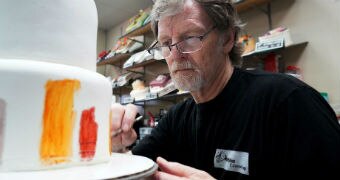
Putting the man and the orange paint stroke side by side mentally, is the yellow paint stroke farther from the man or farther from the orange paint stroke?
the man

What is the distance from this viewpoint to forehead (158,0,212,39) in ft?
3.89

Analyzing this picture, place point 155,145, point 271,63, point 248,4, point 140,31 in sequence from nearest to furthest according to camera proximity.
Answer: point 155,145 → point 271,63 → point 248,4 → point 140,31

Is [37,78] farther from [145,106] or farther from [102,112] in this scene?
[145,106]

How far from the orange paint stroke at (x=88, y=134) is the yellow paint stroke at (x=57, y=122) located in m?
0.03

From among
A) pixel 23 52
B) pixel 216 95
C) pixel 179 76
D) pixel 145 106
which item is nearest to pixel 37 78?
pixel 23 52

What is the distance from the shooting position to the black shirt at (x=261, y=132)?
807 mm

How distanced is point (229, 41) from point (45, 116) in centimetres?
101

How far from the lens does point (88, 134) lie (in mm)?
614

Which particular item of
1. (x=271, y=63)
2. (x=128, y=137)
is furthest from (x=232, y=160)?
(x=271, y=63)

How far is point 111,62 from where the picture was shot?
420 cm

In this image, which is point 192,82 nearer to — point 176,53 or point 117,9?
point 176,53

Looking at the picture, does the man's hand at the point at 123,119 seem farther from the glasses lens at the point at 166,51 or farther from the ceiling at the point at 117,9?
the ceiling at the point at 117,9

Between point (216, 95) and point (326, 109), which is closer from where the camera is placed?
point (326, 109)

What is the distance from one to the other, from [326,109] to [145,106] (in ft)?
8.99
